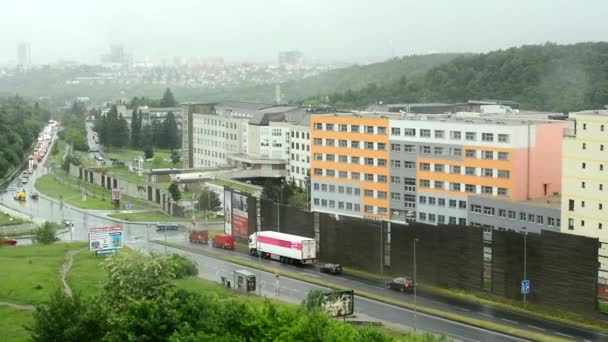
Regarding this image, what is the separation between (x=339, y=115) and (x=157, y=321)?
65.8 feet

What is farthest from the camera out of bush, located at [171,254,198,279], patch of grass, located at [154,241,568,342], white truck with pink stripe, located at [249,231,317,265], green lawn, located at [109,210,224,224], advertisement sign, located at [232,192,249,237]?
green lawn, located at [109,210,224,224]

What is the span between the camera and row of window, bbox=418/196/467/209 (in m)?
29.6

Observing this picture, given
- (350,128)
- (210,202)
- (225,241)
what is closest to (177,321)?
(225,241)

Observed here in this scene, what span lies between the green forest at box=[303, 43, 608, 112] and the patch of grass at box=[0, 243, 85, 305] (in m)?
41.8

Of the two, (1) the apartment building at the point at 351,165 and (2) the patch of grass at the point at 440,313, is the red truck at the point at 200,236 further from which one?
(1) the apartment building at the point at 351,165

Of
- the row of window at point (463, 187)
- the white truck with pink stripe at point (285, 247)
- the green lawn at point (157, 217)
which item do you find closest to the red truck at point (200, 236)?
the white truck with pink stripe at point (285, 247)

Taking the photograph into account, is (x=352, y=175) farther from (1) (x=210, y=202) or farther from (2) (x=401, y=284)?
(2) (x=401, y=284)

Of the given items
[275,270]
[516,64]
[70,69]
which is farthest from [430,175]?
[70,69]

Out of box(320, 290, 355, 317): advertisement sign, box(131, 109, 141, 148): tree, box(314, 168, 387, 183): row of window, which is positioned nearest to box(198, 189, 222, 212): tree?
box(314, 168, 387, 183): row of window

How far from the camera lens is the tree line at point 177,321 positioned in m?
14.6

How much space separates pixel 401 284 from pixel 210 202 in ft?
51.0

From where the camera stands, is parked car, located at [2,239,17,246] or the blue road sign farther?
parked car, located at [2,239,17,246]

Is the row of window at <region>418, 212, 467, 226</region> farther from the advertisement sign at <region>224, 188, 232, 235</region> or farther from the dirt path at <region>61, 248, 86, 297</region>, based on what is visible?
the dirt path at <region>61, 248, 86, 297</region>

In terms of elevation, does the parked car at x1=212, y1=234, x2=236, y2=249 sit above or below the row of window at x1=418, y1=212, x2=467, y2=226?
below
